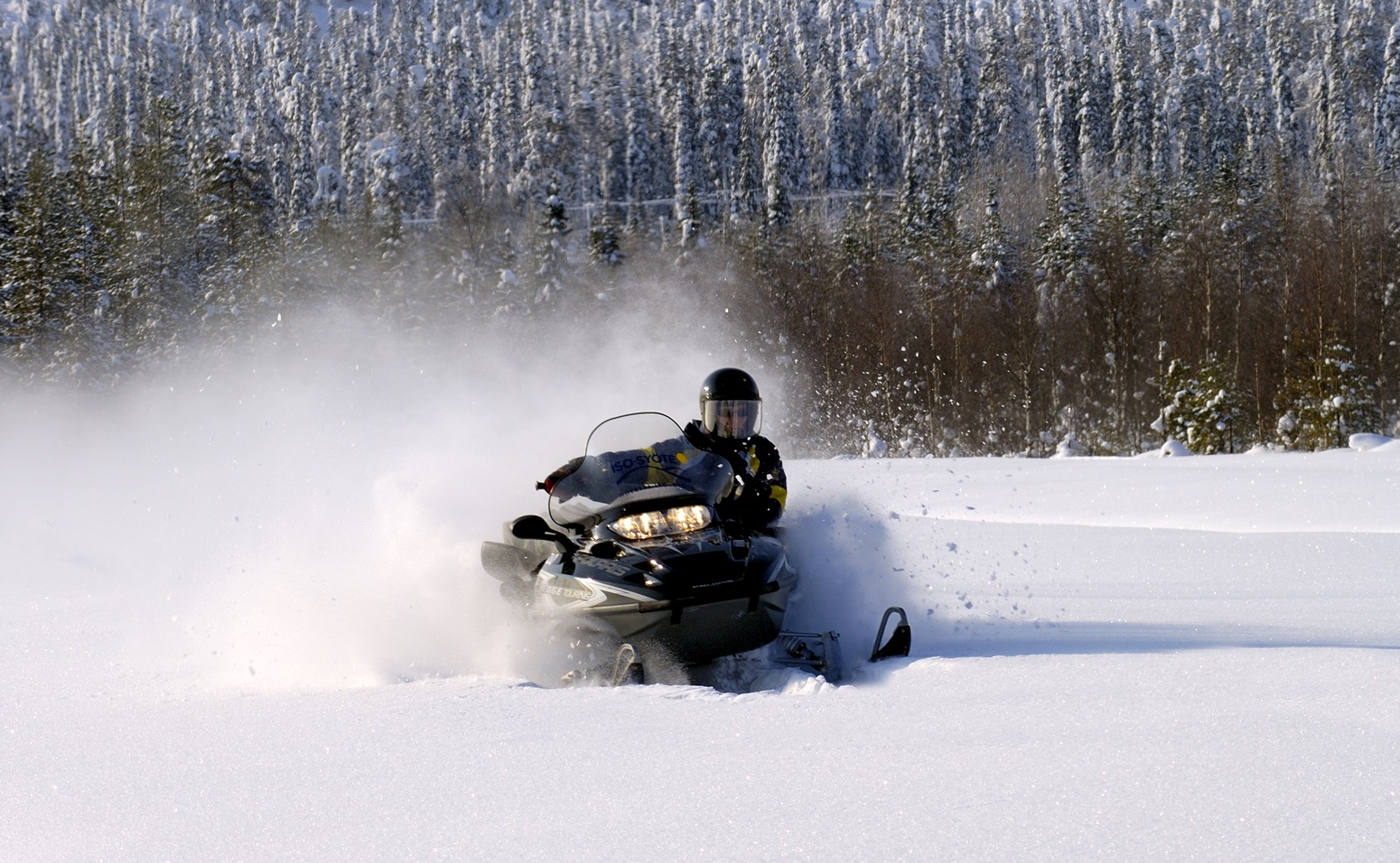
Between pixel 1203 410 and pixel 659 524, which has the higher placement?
pixel 659 524

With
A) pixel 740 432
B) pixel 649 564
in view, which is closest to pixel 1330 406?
pixel 740 432

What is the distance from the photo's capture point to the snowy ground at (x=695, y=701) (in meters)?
2.74

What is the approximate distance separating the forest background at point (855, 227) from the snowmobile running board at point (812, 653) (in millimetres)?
19587

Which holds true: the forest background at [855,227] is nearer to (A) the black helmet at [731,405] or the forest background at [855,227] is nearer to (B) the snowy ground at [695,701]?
(B) the snowy ground at [695,701]

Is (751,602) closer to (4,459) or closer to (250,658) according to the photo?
(250,658)

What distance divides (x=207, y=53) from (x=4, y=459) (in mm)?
146427

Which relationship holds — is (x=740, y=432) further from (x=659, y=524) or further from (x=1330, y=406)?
(x=1330, y=406)

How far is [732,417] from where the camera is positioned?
20.3 feet

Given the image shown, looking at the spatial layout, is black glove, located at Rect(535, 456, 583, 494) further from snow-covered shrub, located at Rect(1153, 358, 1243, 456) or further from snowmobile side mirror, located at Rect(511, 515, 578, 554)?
snow-covered shrub, located at Rect(1153, 358, 1243, 456)

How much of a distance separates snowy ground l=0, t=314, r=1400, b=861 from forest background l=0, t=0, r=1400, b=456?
17322 millimetres

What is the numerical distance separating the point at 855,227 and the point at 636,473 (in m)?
44.0

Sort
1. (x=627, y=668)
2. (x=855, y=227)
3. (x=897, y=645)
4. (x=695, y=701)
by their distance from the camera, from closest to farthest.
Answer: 1. (x=695, y=701)
2. (x=627, y=668)
3. (x=897, y=645)
4. (x=855, y=227)

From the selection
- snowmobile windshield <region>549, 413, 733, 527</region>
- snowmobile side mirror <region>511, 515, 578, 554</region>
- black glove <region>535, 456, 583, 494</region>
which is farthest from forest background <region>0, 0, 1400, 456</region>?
snowmobile side mirror <region>511, 515, 578, 554</region>

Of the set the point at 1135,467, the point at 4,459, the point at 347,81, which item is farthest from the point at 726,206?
the point at 1135,467
